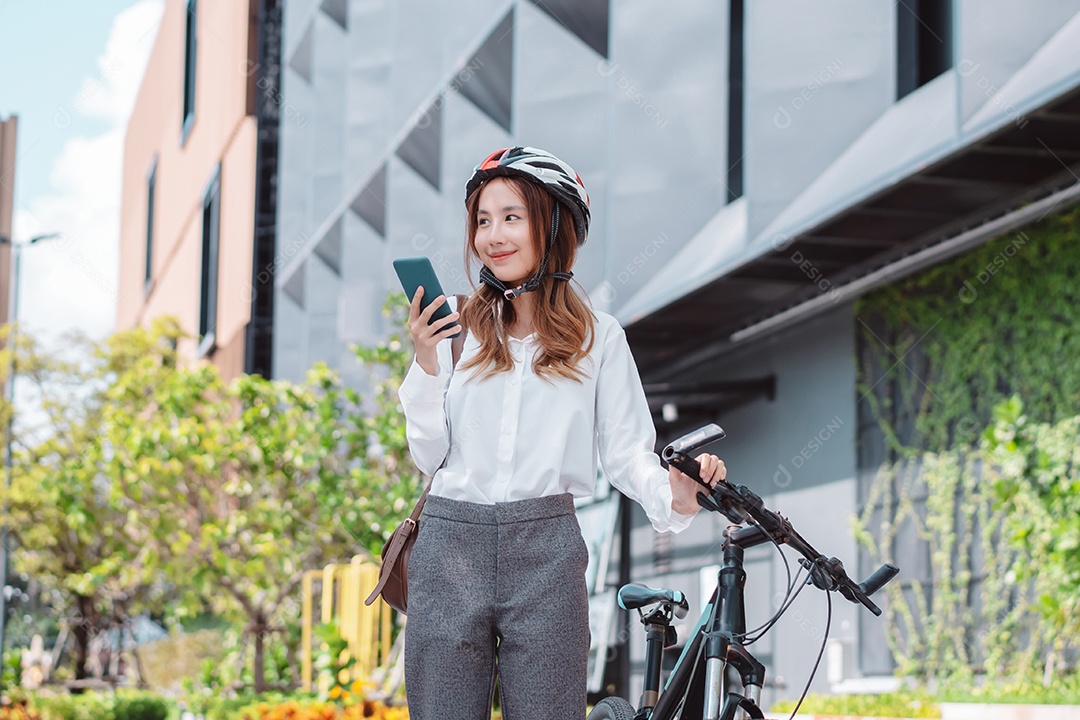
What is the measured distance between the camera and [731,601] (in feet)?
8.98

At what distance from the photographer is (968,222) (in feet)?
27.1

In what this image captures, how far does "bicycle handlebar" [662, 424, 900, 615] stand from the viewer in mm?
2555

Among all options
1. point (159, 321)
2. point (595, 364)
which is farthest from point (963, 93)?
point (159, 321)

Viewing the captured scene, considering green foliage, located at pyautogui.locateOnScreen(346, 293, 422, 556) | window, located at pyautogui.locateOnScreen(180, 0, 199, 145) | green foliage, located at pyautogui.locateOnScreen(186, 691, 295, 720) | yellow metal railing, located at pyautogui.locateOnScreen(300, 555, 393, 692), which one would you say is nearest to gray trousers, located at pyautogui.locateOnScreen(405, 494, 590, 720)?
green foliage, located at pyautogui.locateOnScreen(346, 293, 422, 556)

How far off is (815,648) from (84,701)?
12090 mm

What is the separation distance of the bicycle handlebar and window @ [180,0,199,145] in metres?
31.7

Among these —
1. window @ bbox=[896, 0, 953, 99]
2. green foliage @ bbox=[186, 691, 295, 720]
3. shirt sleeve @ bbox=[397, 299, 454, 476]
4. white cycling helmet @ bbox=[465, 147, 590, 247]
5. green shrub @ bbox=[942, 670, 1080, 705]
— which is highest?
window @ bbox=[896, 0, 953, 99]

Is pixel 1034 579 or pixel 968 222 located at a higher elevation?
pixel 968 222

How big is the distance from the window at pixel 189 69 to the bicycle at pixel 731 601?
1241 inches

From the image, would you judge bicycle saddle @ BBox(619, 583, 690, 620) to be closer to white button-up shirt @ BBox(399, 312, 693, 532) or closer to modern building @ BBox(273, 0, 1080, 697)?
white button-up shirt @ BBox(399, 312, 693, 532)

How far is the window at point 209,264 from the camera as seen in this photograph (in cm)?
2836

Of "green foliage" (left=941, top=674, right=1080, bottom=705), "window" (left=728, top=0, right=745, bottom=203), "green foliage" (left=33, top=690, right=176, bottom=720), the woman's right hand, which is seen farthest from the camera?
"green foliage" (left=33, top=690, right=176, bottom=720)

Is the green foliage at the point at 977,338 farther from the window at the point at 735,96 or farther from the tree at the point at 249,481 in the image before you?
the tree at the point at 249,481

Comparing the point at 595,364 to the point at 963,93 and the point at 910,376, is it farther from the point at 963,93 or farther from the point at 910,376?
the point at 910,376
